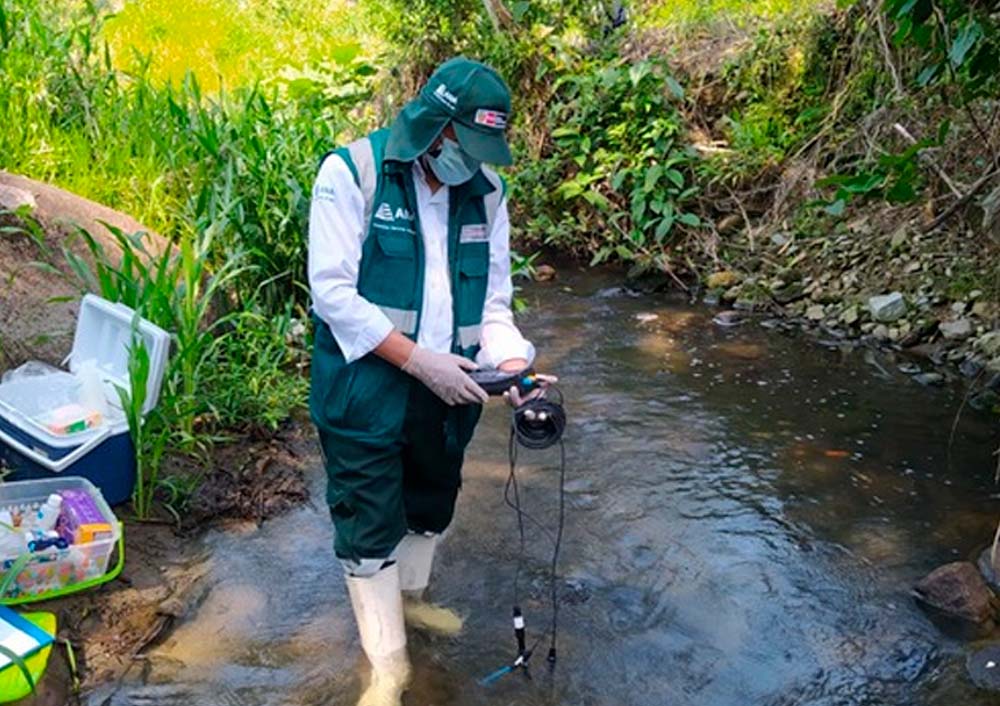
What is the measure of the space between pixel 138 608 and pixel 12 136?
9.67 feet

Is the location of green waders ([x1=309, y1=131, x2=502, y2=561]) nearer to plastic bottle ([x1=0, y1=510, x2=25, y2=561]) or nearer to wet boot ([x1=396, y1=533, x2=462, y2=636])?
wet boot ([x1=396, y1=533, x2=462, y2=636])

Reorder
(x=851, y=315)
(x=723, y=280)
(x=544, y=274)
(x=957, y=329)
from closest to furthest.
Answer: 1. (x=957, y=329)
2. (x=851, y=315)
3. (x=723, y=280)
4. (x=544, y=274)

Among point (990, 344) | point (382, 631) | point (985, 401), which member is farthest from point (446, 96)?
point (990, 344)

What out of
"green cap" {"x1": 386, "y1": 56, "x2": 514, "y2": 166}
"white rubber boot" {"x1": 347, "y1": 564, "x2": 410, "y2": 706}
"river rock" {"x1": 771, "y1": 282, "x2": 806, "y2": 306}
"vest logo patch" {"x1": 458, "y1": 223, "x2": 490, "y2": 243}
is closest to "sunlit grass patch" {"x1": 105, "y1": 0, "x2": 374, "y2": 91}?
"river rock" {"x1": 771, "y1": 282, "x2": 806, "y2": 306}

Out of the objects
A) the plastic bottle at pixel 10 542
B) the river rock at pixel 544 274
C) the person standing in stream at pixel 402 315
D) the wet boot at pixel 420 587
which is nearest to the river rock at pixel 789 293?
the river rock at pixel 544 274

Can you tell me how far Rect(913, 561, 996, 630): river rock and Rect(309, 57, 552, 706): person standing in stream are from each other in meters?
1.69

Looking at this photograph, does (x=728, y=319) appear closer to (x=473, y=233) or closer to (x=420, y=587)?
(x=420, y=587)

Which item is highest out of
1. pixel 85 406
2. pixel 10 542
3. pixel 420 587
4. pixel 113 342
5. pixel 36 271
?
pixel 36 271

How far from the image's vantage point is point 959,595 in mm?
3426

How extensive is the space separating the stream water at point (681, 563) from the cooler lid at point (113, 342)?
2.16ft

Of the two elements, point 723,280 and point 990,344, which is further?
point 723,280

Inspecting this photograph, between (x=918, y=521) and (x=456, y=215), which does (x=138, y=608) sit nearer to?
(x=456, y=215)

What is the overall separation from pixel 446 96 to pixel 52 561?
1840 millimetres

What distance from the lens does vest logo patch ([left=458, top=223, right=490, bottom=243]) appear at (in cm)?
274
